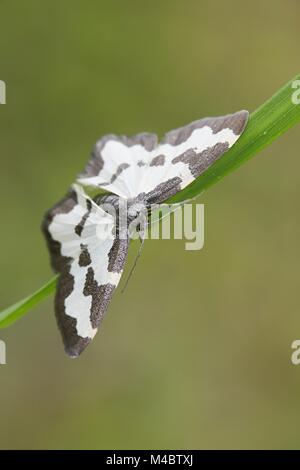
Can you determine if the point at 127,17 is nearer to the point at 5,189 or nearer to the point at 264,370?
the point at 5,189

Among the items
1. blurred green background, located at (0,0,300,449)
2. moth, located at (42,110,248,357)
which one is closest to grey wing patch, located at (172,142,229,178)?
moth, located at (42,110,248,357)

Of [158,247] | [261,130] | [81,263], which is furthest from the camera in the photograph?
[158,247]

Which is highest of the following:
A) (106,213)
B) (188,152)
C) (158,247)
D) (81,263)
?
(158,247)

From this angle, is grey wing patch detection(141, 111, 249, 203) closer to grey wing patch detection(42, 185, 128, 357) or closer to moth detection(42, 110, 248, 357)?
moth detection(42, 110, 248, 357)

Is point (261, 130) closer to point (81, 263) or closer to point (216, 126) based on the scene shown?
point (216, 126)

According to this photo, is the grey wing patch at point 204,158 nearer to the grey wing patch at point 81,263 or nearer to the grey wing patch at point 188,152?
the grey wing patch at point 188,152

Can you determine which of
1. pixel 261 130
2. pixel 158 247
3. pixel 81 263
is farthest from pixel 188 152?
pixel 158 247
